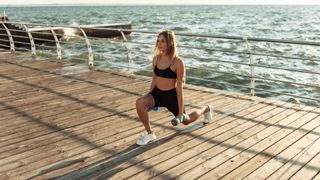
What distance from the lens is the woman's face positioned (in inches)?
184

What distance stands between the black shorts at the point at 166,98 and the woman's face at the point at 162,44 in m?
0.57

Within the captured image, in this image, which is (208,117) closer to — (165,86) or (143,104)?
(165,86)

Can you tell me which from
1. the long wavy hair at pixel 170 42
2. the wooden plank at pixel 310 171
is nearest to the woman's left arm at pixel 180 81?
the long wavy hair at pixel 170 42

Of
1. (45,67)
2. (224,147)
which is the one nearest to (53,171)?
(224,147)

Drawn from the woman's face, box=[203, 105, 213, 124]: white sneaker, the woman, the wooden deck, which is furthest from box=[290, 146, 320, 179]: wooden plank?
the woman's face

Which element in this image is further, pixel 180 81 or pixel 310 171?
pixel 180 81

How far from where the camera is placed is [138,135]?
18.0 ft

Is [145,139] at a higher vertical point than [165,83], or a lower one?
lower

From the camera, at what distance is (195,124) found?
19.4ft

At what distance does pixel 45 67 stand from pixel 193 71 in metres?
7.85

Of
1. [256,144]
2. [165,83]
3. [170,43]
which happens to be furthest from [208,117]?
[170,43]

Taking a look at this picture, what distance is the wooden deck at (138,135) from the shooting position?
4.40m

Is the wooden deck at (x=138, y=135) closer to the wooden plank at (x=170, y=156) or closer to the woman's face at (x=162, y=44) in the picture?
the wooden plank at (x=170, y=156)

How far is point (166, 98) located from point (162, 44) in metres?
0.73
